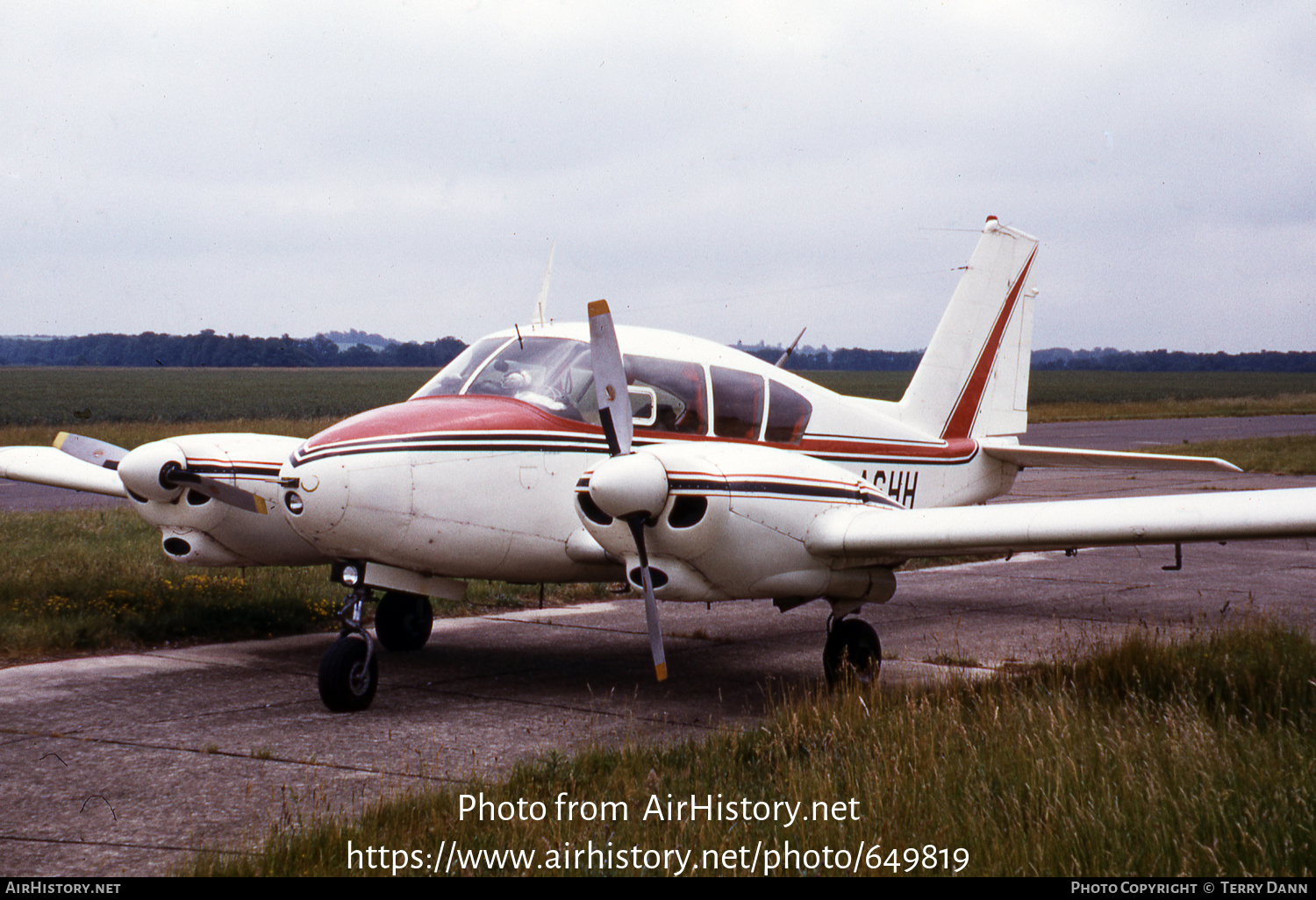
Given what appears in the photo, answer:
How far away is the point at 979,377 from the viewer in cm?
1192

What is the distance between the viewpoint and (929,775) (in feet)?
18.4

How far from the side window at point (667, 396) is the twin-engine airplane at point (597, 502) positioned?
2 centimetres

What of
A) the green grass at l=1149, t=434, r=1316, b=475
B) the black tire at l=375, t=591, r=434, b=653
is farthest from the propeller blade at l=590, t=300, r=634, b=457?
the green grass at l=1149, t=434, r=1316, b=475

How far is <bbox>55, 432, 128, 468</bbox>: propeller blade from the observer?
1010 cm

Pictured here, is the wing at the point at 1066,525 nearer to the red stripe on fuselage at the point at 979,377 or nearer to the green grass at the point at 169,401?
the red stripe on fuselage at the point at 979,377

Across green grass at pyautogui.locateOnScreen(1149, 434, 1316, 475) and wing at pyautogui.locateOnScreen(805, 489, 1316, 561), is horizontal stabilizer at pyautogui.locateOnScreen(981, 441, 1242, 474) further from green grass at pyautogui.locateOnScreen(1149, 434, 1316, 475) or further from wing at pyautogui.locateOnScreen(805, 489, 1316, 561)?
green grass at pyautogui.locateOnScreen(1149, 434, 1316, 475)

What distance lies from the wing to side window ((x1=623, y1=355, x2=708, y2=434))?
4.53 ft

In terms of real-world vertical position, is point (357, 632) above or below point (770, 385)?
below

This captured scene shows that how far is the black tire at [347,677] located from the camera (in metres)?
7.49

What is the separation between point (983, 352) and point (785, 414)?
368 cm

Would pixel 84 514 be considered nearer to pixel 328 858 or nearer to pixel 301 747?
pixel 301 747

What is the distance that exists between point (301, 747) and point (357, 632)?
1138 mm

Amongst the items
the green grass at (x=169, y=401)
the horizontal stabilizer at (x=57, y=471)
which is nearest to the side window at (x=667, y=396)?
the horizontal stabilizer at (x=57, y=471)
